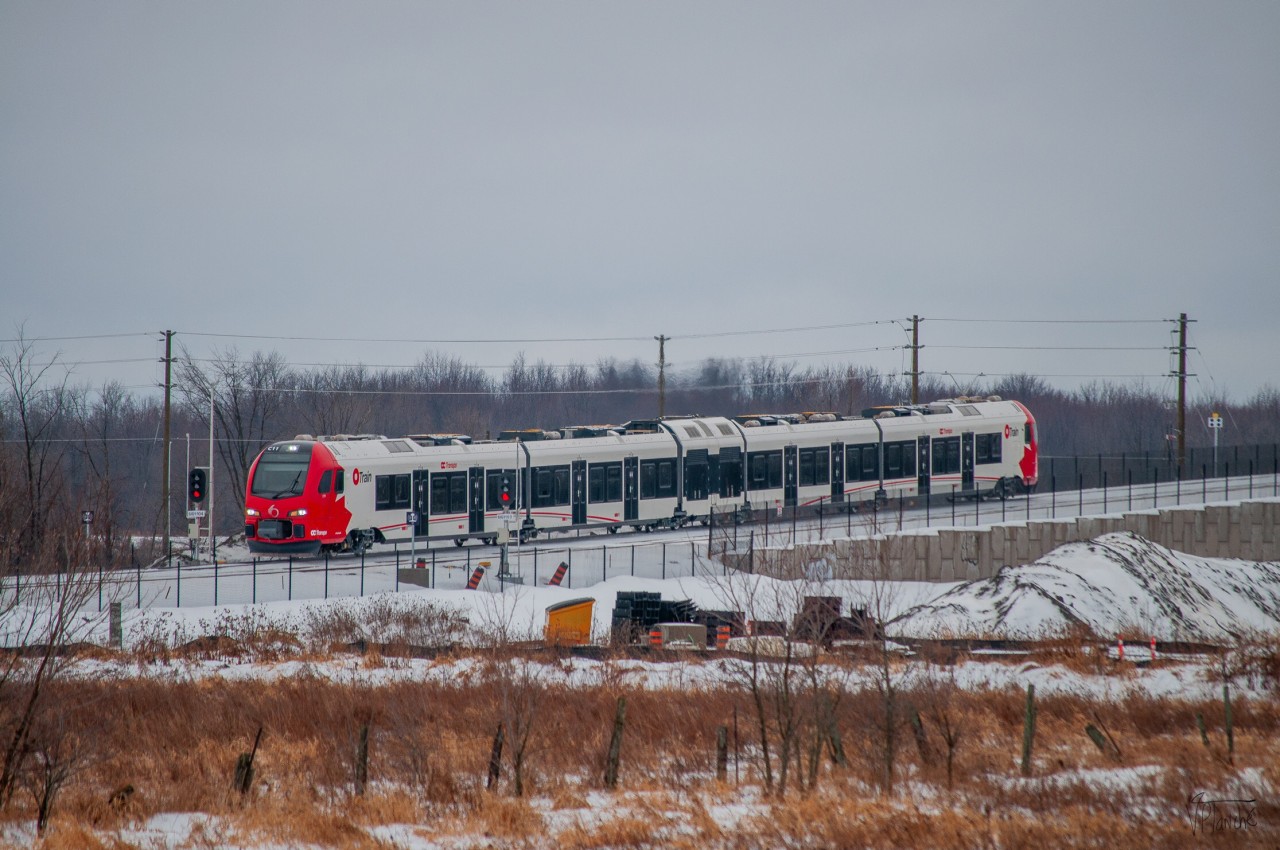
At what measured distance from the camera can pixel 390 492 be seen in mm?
35531

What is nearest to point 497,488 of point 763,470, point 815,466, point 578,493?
point 578,493

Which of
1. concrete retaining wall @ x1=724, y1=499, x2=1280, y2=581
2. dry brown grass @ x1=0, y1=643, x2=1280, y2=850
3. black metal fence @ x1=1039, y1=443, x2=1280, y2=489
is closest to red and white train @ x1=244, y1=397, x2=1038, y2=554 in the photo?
concrete retaining wall @ x1=724, y1=499, x2=1280, y2=581

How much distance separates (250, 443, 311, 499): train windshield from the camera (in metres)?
34.0

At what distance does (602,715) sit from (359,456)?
17.9 meters

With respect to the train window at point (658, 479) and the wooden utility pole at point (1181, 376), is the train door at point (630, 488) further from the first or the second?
the wooden utility pole at point (1181, 376)

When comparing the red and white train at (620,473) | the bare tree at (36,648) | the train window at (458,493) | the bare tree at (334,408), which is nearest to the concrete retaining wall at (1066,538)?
the red and white train at (620,473)

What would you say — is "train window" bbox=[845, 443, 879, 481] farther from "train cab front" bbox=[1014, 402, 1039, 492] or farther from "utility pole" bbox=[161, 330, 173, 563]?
"utility pole" bbox=[161, 330, 173, 563]

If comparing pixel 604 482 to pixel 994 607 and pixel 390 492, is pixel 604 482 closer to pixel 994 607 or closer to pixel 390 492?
pixel 390 492

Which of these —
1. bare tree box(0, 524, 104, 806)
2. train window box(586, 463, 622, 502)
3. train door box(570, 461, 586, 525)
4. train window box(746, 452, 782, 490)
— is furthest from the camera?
train window box(746, 452, 782, 490)

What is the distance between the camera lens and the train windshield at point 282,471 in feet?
111

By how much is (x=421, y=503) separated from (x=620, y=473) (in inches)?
302

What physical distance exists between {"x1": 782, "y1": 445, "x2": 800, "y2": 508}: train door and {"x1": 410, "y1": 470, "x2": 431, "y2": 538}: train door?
14423 mm

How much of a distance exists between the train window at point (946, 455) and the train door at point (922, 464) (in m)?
0.44

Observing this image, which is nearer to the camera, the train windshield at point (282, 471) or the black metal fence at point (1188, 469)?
the train windshield at point (282, 471)
